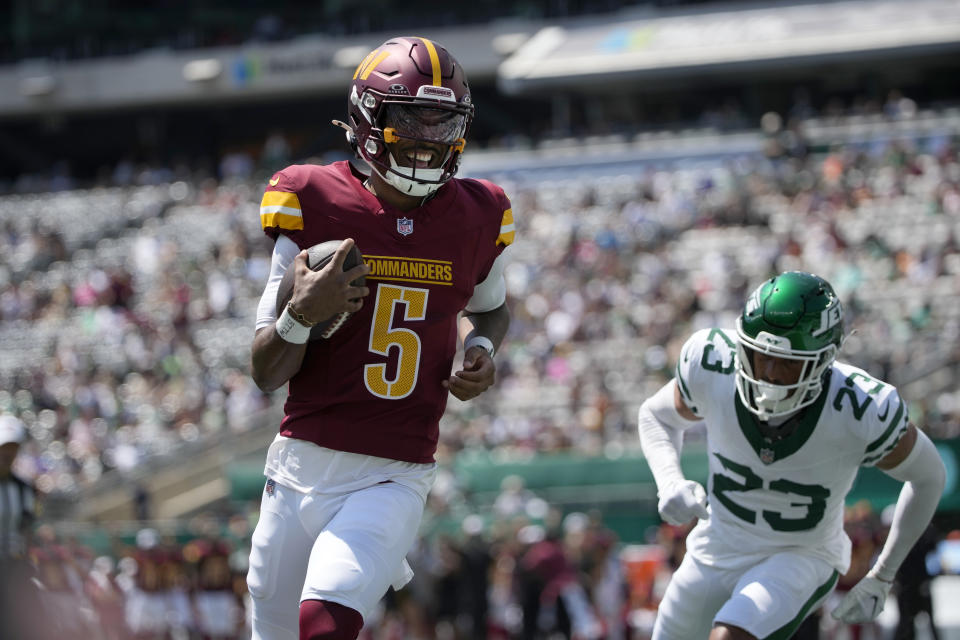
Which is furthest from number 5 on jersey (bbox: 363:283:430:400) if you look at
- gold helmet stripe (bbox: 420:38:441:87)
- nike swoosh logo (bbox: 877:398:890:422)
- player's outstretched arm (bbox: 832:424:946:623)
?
player's outstretched arm (bbox: 832:424:946:623)

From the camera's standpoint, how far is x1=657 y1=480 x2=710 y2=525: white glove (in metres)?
4.48

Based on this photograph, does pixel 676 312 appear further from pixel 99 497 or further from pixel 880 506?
pixel 99 497

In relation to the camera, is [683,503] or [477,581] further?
[477,581]

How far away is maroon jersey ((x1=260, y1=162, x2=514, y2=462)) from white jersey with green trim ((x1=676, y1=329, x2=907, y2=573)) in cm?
105

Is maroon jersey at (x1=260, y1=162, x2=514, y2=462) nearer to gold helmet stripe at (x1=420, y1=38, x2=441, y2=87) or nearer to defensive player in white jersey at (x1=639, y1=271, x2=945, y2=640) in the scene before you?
gold helmet stripe at (x1=420, y1=38, x2=441, y2=87)

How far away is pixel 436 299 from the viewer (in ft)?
14.0

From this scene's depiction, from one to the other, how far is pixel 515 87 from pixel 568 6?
4.17m

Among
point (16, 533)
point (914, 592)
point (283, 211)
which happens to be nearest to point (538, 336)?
point (16, 533)

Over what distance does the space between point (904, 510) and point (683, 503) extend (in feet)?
3.03

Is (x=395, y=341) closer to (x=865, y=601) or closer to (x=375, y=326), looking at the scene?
(x=375, y=326)

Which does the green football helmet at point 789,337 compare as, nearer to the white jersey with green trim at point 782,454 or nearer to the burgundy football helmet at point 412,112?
the white jersey with green trim at point 782,454

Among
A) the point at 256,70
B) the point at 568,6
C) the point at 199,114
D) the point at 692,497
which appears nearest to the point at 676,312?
the point at 692,497

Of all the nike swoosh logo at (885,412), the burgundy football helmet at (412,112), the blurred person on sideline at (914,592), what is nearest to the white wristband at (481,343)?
the burgundy football helmet at (412,112)

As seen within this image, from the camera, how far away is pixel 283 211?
4133 mm
